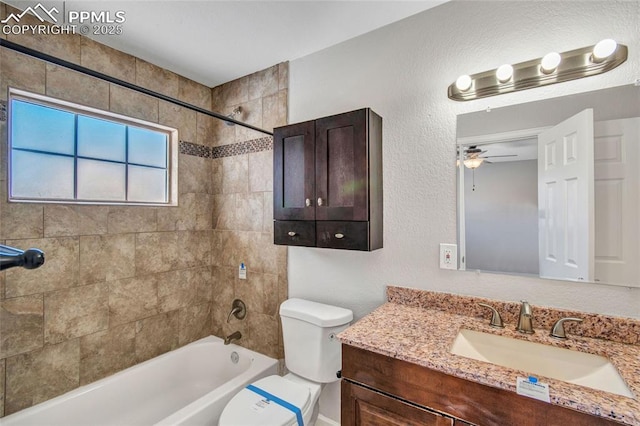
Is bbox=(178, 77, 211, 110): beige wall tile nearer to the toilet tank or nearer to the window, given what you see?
the window

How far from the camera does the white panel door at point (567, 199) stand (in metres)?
1.21

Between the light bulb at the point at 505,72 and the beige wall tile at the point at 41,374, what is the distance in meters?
2.77

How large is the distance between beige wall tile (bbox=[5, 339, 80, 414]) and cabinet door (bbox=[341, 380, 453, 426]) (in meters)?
1.69

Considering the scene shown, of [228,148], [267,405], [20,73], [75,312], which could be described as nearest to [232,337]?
[267,405]

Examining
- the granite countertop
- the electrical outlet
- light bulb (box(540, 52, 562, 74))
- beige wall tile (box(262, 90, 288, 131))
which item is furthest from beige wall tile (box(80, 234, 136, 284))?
light bulb (box(540, 52, 562, 74))

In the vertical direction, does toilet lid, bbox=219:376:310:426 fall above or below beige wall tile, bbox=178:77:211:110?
below

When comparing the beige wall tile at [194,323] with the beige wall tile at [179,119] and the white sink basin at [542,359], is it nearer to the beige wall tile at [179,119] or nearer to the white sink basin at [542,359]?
the beige wall tile at [179,119]

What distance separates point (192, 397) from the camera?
217cm

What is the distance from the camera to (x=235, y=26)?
1740mm

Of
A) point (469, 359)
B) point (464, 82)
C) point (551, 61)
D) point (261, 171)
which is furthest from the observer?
Answer: point (261, 171)

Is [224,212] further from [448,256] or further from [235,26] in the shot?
[448,256]

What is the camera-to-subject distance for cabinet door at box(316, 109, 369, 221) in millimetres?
1521

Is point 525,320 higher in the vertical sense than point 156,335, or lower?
higher

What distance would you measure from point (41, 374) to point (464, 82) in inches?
110
